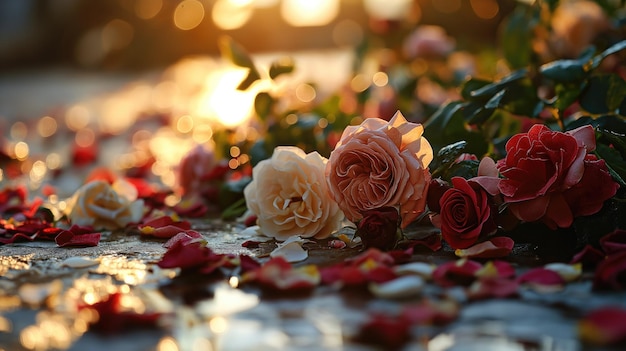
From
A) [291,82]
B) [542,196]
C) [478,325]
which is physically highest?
[291,82]

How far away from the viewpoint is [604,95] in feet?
4.11

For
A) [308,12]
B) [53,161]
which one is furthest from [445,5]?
[53,161]

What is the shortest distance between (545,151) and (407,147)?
0.19 m

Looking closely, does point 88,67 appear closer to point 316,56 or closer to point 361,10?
point 316,56

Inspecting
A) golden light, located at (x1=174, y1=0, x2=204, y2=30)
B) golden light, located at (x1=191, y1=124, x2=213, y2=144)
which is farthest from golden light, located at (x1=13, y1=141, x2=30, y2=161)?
golden light, located at (x1=174, y1=0, x2=204, y2=30)

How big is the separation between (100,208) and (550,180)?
78cm

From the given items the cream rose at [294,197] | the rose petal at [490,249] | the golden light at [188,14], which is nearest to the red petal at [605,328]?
the rose petal at [490,249]

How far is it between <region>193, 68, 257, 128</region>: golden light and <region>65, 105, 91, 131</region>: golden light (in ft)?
1.61

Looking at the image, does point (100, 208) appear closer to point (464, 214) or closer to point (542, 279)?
point (464, 214)

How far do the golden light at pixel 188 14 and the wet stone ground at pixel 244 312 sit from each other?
6032mm

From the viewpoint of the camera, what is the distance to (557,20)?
6.78 ft

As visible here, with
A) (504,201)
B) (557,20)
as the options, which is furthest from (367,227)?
(557,20)

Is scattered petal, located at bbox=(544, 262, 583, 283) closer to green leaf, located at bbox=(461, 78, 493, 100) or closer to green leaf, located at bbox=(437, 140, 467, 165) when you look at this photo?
green leaf, located at bbox=(437, 140, 467, 165)

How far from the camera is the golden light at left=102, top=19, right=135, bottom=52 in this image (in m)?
6.66
